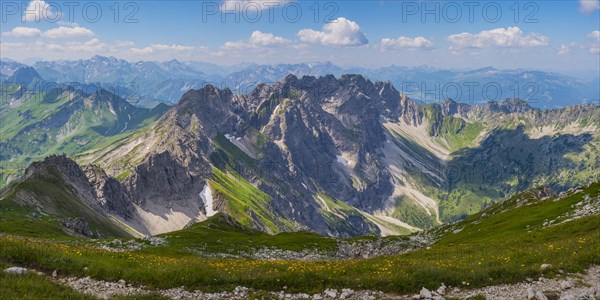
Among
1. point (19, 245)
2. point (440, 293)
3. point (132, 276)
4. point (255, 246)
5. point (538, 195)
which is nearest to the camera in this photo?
point (440, 293)

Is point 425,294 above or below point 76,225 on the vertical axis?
above

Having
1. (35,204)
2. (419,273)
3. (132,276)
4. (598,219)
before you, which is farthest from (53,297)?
(35,204)

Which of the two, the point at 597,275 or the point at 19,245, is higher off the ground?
the point at 19,245

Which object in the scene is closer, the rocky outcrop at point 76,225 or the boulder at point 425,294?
the boulder at point 425,294

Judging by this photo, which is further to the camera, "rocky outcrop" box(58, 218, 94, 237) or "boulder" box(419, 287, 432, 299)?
"rocky outcrop" box(58, 218, 94, 237)

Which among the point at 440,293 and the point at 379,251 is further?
the point at 379,251

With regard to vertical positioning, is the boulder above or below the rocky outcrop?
above

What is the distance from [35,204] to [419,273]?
160 meters

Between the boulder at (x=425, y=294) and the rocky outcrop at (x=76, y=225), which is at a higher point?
the boulder at (x=425, y=294)

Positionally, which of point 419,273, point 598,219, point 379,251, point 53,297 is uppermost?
point 53,297

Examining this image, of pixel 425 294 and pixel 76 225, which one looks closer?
pixel 425 294

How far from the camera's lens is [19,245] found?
85.8 feet

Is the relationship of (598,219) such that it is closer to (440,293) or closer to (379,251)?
(440,293)

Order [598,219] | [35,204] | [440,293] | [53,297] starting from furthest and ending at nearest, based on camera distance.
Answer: [35,204] → [598,219] → [440,293] → [53,297]
